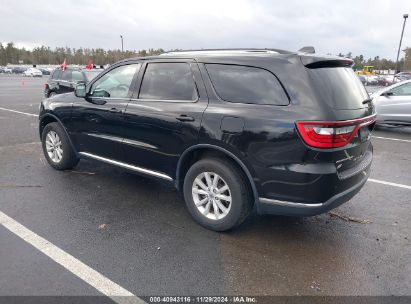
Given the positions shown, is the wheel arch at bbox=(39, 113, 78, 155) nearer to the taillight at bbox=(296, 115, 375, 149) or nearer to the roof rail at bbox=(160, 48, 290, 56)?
the roof rail at bbox=(160, 48, 290, 56)

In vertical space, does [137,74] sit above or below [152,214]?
above

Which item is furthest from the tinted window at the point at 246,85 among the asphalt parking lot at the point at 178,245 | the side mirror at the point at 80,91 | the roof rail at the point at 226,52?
the side mirror at the point at 80,91

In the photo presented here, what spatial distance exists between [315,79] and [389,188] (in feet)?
9.45

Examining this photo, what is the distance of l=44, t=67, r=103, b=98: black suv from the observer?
11.8 m

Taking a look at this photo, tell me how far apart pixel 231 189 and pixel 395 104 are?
26.7ft

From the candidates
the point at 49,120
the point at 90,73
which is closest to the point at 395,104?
the point at 49,120

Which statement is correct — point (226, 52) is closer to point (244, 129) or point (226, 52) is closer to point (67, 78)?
point (244, 129)

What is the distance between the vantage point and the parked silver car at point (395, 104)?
9.55 meters

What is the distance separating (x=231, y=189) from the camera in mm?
3488

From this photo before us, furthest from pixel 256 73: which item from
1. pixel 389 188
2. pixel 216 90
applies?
pixel 389 188

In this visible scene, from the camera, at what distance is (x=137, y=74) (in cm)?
441

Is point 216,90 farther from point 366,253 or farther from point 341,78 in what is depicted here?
point 366,253

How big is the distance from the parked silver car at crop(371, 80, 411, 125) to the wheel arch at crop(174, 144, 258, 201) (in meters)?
7.94

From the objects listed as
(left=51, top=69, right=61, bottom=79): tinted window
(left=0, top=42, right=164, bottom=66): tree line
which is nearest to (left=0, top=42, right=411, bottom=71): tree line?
(left=0, top=42, right=164, bottom=66): tree line
